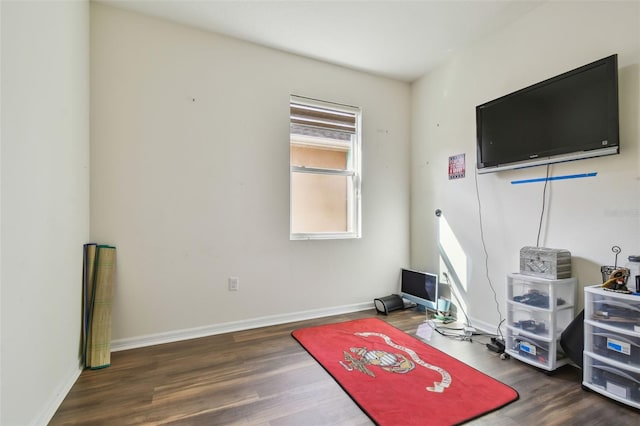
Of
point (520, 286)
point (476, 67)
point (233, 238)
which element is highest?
point (476, 67)

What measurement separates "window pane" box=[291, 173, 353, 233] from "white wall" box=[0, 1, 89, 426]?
1841 mm

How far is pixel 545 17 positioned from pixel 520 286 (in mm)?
2130

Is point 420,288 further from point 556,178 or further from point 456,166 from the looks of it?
point 556,178

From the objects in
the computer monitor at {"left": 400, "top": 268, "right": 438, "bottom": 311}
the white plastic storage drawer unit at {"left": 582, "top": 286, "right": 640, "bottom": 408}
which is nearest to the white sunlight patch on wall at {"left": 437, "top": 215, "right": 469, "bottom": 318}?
the computer monitor at {"left": 400, "top": 268, "right": 438, "bottom": 311}

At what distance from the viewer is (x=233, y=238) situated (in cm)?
283

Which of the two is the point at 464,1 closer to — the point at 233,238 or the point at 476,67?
the point at 476,67

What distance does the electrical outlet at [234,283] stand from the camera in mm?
2816

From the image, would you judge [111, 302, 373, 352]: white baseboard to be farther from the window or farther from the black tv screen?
the black tv screen

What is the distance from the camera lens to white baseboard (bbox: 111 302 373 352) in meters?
2.47

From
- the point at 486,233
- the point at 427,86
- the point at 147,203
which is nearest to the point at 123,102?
the point at 147,203

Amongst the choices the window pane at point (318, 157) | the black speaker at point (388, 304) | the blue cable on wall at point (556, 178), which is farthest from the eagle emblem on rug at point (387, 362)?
the window pane at point (318, 157)

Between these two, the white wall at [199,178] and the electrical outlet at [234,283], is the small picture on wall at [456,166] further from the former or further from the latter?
the electrical outlet at [234,283]

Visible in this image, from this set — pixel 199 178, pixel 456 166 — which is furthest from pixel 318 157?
pixel 456 166

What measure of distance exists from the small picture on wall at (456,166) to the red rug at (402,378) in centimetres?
169
